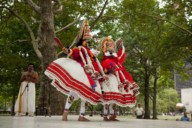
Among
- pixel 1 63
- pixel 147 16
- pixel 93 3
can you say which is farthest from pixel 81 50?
pixel 1 63

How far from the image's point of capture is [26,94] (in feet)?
34.6

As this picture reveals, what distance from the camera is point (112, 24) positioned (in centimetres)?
1819

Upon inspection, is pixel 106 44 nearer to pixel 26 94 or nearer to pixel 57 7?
pixel 26 94

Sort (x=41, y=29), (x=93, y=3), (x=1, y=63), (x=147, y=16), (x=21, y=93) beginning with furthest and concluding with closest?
(x=1, y=63) → (x=93, y=3) → (x=147, y=16) → (x=41, y=29) → (x=21, y=93)

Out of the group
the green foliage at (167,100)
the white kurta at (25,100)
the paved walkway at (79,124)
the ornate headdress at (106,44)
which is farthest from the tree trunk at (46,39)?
the green foliage at (167,100)

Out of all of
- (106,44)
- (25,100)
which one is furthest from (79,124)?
(25,100)

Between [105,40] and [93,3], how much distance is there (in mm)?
8580

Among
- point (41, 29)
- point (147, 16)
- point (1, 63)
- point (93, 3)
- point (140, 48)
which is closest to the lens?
point (41, 29)

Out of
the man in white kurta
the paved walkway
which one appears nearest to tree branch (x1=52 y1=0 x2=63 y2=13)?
the man in white kurta

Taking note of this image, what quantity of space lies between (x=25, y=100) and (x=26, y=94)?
0.20 metres

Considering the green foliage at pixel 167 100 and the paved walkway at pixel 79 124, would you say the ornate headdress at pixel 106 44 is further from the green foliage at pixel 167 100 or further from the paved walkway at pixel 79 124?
the green foliage at pixel 167 100

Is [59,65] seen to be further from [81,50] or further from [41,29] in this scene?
[41,29]

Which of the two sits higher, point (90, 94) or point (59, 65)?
point (59, 65)

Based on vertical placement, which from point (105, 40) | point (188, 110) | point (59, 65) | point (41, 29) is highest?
point (41, 29)
